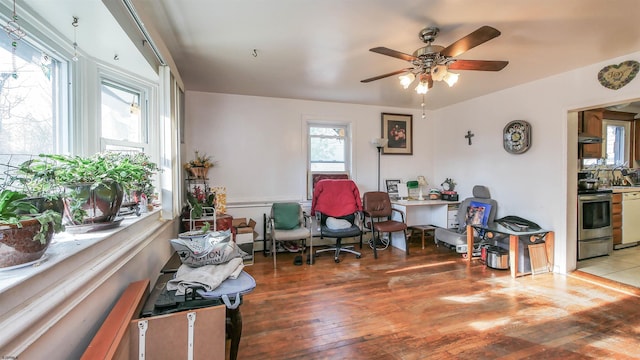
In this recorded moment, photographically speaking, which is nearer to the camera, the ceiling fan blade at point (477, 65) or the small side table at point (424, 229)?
the ceiling fan blade at point (477, 65)

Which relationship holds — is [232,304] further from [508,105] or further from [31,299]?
[508,105]

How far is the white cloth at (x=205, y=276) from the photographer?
1.42 metres

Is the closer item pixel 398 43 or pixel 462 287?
pixel 398 43

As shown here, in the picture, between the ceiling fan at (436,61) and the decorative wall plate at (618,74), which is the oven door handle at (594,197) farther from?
the ceiling fan at (436,61)

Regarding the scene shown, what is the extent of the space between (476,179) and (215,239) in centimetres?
408

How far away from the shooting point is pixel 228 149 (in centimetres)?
402

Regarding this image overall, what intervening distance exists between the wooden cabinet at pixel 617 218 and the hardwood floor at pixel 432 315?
5.73 ft

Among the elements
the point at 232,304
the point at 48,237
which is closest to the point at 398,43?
the point at 232,304

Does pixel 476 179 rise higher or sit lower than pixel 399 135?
lower

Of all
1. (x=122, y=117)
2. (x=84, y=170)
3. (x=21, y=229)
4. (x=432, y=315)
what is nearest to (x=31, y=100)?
(x=84, y=170)

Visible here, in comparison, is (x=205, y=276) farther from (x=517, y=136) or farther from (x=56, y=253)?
(x=517, y=136)

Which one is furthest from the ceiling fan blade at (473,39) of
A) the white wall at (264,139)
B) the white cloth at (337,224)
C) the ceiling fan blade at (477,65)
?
the white wall at (264,139)

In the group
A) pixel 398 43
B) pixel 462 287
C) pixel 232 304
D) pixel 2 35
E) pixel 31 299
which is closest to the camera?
pixel 31 299

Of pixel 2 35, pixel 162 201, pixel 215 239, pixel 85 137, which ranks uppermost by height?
pixel 2 35
